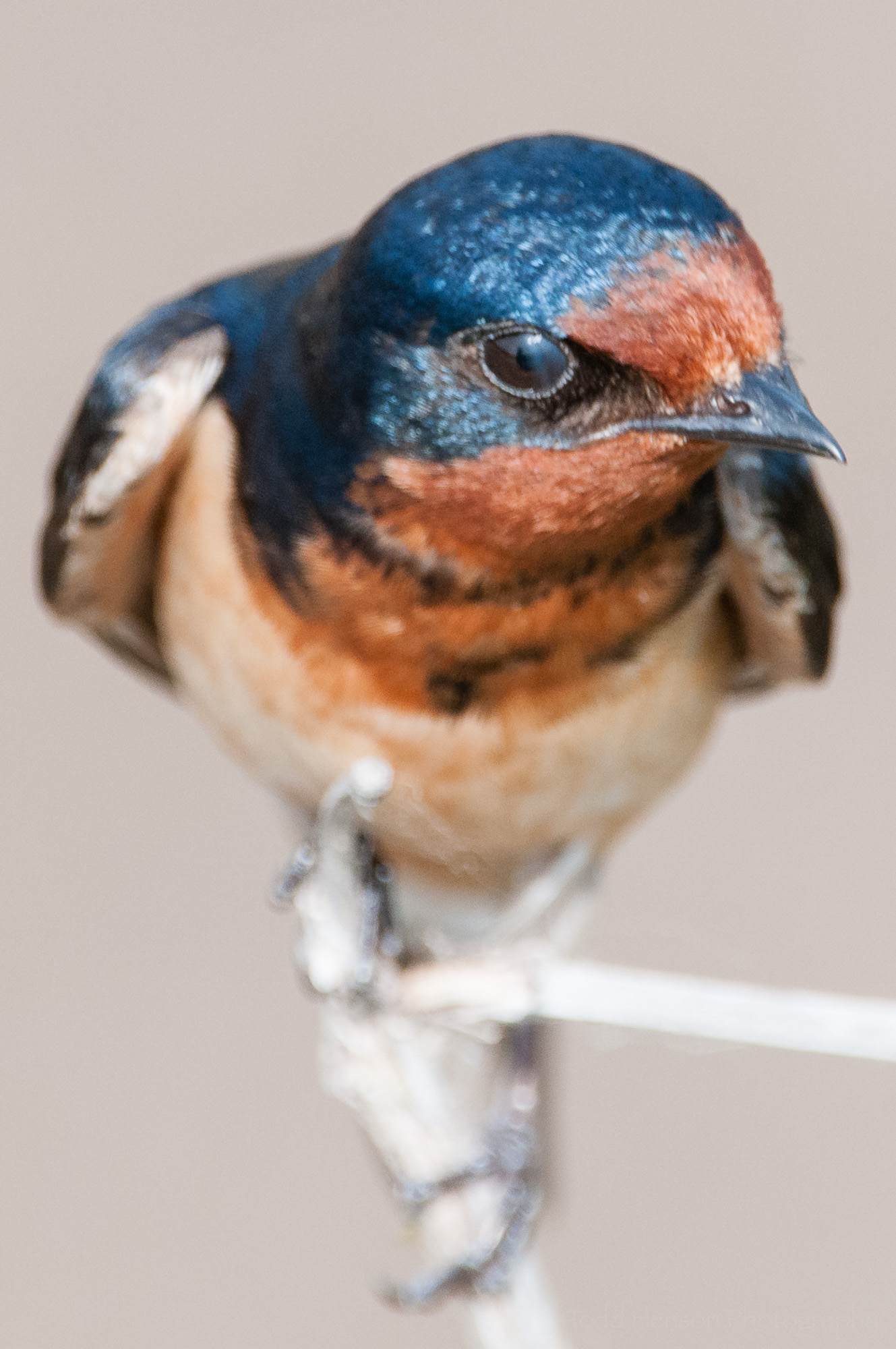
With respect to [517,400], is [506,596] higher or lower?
lower

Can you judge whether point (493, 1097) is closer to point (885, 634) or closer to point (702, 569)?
point (702, 569)

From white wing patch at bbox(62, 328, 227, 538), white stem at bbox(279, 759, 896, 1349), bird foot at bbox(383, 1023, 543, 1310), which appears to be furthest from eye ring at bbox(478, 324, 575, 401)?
bird foot at bbox(383, 1023, 543, 1310)

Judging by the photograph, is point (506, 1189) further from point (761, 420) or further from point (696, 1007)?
point (761, 420)

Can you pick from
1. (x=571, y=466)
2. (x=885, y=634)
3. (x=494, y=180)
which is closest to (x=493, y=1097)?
(x=571, y=466)

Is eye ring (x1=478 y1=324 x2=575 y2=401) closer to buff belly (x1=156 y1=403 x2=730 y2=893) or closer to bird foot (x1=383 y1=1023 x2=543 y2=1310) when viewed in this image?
buff belly (x1=156 y1=403 x2=730 y2=893)

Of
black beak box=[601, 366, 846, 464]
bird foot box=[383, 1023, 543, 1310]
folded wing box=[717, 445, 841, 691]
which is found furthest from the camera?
bird foot box=[383, 1023, 543, 1310]

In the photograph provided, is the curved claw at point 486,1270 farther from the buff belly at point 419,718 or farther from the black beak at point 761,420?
the black beak at point 761,420
